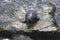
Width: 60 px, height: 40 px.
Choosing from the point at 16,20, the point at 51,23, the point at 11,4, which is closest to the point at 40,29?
the point at 51,23

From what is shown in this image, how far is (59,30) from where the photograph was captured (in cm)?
283

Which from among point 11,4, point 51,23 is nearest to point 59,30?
point 51,23

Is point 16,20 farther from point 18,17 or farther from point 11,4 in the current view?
point 11,4

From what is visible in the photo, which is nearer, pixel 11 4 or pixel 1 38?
pixel 1 38

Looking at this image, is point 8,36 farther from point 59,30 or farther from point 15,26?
point 59,30

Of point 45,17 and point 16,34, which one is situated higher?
point 45,17

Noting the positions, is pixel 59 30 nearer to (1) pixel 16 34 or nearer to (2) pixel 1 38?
(1) pixel 16 34

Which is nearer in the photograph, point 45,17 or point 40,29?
point 40,29

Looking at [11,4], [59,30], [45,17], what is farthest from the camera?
[11,4]

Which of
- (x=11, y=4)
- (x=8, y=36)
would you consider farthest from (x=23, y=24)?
(x=11, y=4)

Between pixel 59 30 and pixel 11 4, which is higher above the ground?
pixel 11 4

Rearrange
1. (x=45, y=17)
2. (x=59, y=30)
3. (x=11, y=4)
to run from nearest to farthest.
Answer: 1. (x=59, y=30)
2. (x=45, y=17)
3. (x=11, y=4)

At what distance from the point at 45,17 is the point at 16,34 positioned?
54cm

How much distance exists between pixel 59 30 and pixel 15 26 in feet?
2.07
